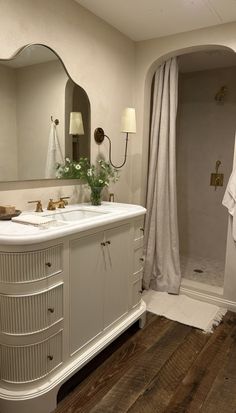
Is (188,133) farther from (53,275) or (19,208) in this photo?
(53,275)

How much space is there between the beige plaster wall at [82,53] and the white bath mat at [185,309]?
102cm

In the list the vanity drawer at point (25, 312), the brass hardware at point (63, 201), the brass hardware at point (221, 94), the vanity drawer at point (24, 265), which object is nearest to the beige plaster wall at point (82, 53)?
the brass hardware at point (63, 201)

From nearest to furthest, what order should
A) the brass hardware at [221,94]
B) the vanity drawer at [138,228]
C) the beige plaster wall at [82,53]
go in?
the beige plaster wall at [82,53]
the vanity drawer at [138,228]
the brass hardware at [221,94]

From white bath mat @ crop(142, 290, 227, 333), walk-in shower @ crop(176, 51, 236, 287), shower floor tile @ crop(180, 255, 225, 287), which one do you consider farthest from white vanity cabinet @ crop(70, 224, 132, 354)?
walk-in shower @ crop(176, 51, 236, 287)

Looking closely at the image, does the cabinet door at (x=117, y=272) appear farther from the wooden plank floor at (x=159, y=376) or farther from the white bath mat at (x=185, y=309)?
the white bath mat at (x=185, y=309)

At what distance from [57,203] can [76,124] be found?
636 mm

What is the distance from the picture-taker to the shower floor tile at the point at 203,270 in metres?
3.25

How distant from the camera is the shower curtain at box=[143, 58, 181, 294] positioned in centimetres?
285

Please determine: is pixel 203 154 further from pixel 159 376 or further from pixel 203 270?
pixel 159 376

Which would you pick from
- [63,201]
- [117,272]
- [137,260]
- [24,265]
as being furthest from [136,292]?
[24,265]

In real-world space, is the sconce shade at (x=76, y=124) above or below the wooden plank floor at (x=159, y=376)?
above

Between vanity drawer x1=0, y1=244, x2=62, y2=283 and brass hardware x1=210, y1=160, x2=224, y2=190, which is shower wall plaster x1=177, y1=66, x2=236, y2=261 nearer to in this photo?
brass hardware x1=210, y1=160, x2=224, y2=190

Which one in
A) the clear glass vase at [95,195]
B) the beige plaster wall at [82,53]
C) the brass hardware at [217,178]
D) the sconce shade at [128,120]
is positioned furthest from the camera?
the brass hardware at [217,178]

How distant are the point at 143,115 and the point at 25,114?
51.6 inches
